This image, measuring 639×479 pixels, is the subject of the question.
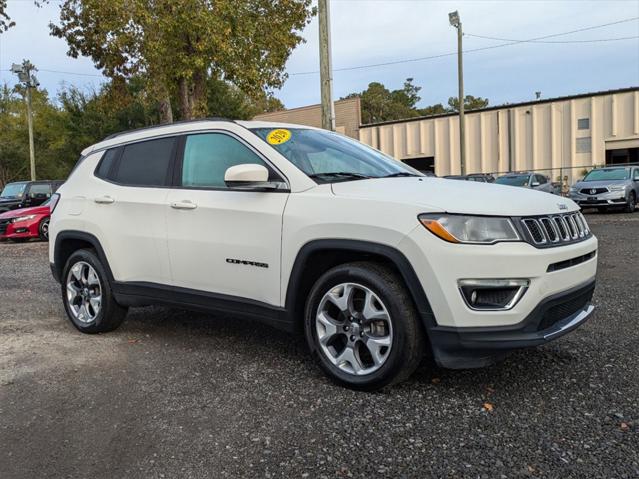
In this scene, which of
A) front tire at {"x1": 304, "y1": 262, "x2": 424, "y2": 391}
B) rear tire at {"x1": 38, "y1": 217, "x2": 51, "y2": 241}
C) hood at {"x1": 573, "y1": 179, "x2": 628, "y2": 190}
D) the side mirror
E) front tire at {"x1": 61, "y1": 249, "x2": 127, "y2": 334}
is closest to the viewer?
front tire at {"x1": 304, "y1": 262, "x2": 424, "y2": 391}

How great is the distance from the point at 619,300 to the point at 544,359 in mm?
2235

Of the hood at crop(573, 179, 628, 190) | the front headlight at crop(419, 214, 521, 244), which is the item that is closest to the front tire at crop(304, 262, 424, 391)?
the front headlight at crop(419, 214, 521, 244)

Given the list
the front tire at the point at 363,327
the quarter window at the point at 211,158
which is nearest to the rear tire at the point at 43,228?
the quarter window at the point at 211,158

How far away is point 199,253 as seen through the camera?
4.17m

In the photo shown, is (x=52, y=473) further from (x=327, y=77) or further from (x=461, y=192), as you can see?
(x=327, y=77)

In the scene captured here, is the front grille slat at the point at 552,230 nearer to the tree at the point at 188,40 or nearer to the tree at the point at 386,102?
the tree at the point at 188,40

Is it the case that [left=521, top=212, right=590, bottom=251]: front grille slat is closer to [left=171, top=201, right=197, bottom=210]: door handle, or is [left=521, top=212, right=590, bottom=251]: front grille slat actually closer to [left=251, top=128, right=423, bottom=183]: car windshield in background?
[left=251, top=128, right=423, bottom=183]: car windshield in background

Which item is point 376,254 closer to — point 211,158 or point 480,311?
point 480,311

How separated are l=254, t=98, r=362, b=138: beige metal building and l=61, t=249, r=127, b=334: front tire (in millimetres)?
32998

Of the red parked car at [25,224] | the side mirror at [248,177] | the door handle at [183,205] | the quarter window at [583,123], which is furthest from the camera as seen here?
the quarter window at [583,123]

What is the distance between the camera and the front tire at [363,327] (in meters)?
3.29

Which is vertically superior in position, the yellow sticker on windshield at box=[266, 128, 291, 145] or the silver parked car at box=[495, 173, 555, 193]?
the yellow sticker on windshield at box=[266, 128, 291, 145]

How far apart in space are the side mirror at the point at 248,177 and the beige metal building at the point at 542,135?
2769 cm

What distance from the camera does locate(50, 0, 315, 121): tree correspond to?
15.4m
